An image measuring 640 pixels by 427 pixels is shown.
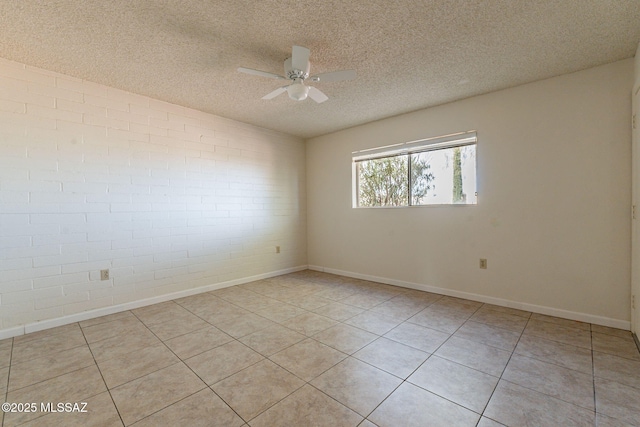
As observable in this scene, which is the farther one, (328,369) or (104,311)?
(104,311)

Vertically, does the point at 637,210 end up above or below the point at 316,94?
below

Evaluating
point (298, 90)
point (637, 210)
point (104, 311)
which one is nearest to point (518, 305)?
point (637, 210)

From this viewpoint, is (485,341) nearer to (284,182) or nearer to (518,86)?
(518,86)

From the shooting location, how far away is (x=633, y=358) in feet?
6.68

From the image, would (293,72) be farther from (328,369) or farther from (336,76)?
(328,369)

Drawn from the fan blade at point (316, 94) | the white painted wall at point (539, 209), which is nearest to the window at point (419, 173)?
the white painted wall at point (539, 209)

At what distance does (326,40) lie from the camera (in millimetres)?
2232

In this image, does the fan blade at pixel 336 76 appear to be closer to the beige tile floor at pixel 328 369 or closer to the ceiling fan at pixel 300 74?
the ceiling fan at pixel 300 74

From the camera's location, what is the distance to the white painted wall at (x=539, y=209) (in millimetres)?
2582

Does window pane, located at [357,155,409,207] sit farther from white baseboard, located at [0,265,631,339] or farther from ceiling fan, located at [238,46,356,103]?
ceiling fan, located at [238,46,356,103]

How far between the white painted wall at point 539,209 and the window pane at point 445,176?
16 centimetres

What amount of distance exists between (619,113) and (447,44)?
72.9 inches

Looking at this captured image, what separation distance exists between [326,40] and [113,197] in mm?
2911

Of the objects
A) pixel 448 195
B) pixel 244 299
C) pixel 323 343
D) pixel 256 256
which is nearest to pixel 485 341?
pixel 323 343
